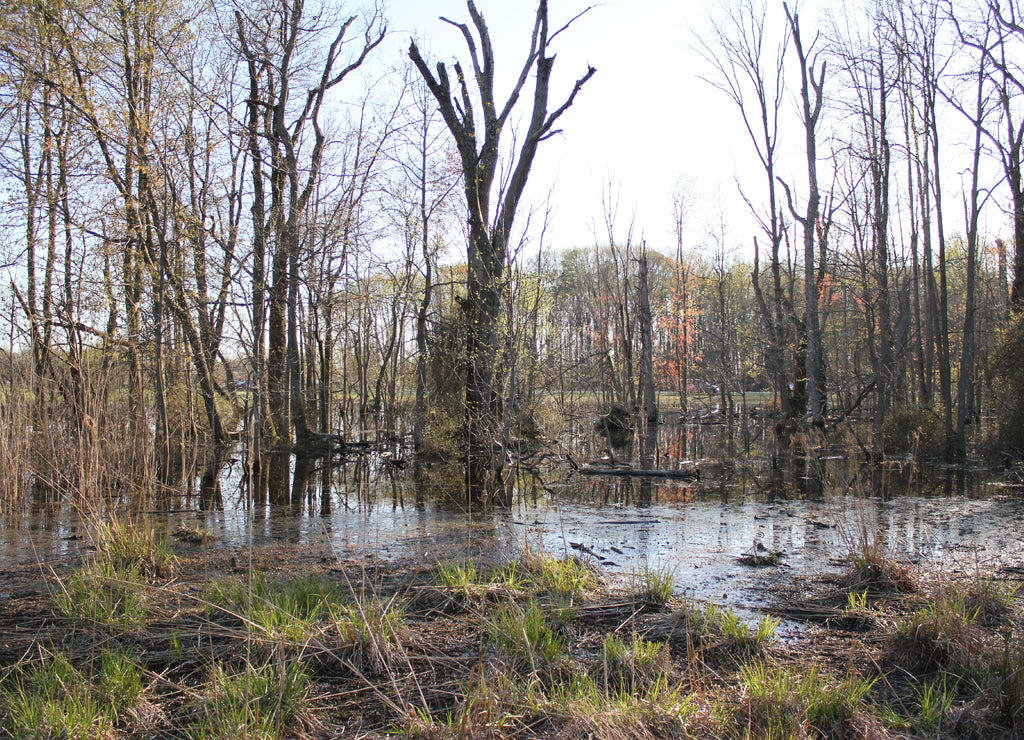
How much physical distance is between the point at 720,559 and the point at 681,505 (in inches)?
112

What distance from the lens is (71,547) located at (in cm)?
614

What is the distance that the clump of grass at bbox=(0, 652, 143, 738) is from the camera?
271 centimetres

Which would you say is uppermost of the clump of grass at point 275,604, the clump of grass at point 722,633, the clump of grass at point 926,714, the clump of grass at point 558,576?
the clump of grass at point 275,604

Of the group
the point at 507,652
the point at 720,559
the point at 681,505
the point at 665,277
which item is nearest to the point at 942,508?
the point at 681,505

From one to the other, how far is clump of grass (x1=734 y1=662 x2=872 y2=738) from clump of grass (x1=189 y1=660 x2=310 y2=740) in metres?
1.88

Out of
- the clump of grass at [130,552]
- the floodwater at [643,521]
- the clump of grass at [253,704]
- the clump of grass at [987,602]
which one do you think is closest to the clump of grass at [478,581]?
the floodwater at [643,521]

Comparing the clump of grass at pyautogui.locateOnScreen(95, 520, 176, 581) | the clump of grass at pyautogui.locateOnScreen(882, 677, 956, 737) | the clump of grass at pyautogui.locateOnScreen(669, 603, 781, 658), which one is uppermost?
the clump of grass at pyautogui.locateOnScreen(95, 520, 176, 581)

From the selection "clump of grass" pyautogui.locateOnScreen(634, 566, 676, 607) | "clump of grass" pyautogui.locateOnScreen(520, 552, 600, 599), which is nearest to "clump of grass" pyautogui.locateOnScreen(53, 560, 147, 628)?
"clump of grass" pyautogui.locateOnScreen(520, 552, 600, 599)

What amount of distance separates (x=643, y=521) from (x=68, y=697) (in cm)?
587

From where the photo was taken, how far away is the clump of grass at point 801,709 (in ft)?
9.09

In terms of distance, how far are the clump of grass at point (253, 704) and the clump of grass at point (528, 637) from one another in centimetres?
102

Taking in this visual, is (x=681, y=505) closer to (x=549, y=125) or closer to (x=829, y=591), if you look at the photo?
(x=829, y=591)

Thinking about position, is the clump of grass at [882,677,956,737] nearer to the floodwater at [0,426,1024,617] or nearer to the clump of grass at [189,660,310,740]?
the floodwater at [0,426,1024,617]

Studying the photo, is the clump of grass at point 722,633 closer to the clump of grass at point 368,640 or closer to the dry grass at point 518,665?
the dry grass at point 518,665
